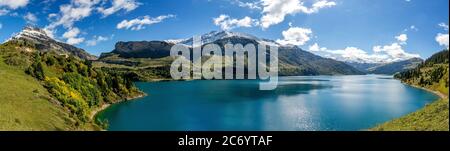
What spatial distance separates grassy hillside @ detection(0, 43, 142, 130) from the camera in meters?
43.6

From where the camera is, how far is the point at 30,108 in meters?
47.5

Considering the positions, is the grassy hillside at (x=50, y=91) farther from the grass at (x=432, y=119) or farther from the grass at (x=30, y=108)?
the grass at (x=432, y=119)

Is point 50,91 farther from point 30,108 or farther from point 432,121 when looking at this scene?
point 432,121

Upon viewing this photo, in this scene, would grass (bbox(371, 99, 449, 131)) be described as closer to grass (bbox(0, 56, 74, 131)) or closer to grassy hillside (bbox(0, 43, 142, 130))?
grassy hillside (bbox(0, 43, 142, 130))

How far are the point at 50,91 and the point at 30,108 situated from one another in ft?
76.5

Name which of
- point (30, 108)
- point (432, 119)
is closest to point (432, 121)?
point (432, 119)

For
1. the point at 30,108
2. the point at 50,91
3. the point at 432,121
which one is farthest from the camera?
the point at 50,91

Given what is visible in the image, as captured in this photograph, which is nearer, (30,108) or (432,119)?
(432,119)

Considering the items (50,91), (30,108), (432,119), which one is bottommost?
(30,108)

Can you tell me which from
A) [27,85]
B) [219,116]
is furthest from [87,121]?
[219,116]

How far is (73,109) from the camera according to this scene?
210 ft

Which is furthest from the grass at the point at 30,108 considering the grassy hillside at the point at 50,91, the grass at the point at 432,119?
the grass at the point at 432,119

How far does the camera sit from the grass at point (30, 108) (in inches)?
1531
